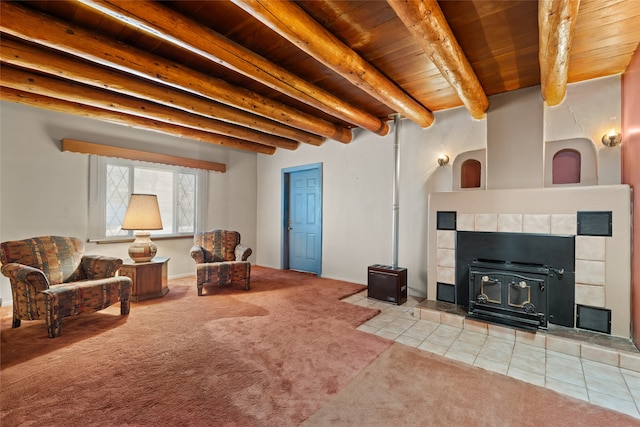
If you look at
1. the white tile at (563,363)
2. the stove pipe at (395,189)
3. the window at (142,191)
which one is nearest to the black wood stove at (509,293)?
the white tile at (563,363)

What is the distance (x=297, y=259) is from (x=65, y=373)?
12.5ft

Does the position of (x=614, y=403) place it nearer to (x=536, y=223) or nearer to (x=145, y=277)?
(x=536, y=223)

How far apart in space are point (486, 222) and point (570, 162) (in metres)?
1.00

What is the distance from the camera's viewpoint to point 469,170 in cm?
363

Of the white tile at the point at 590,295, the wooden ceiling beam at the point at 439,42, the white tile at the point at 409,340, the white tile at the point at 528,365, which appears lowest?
the white tile at the point at 528,365

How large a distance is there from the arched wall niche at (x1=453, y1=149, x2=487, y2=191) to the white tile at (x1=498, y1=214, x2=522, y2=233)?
587mm

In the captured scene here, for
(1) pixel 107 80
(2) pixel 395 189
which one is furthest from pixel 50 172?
(2) pixel 395 189

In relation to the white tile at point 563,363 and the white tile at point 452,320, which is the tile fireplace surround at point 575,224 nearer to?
the white tile at point 452,320

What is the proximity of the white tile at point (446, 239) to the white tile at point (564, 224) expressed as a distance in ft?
2.92

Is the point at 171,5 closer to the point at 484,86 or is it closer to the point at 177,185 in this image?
the point at 484,86

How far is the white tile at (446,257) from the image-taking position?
129 inches

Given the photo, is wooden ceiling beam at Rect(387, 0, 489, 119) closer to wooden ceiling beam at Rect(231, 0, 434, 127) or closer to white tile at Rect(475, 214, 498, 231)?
wooden ceiling beam at Rect(231, 0, 434, 127)

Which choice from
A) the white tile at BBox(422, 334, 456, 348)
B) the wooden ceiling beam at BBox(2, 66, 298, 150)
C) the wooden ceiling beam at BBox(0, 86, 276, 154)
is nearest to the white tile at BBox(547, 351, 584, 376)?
the white tile at BBox(422, 334, 456, 348)

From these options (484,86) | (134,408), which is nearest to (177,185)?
(134,408)
